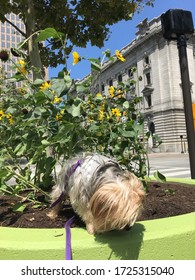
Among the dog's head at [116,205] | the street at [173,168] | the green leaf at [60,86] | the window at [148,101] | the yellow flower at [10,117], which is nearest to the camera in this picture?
the dog's head at [116,205]

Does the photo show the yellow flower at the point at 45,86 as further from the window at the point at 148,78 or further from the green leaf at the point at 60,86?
the window at the point at 148,78

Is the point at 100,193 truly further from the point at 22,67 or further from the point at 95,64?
the point at 22,67

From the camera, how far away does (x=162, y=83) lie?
35531 millimetres

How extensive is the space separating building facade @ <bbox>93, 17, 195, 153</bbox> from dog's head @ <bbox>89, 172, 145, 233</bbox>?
3171 centimetres

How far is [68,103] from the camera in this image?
1.94 m

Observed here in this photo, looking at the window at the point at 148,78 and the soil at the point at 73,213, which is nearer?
the soil at the point at 73,213

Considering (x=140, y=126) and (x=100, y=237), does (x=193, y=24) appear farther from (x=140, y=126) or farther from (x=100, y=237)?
(x=100, y=237)

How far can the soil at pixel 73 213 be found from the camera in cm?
198

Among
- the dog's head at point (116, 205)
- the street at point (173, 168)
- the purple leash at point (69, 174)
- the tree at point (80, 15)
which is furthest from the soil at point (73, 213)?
the tree at point (80, 15)

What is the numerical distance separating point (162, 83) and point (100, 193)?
3575cm

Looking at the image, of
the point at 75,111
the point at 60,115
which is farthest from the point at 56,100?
the point at 75,111
